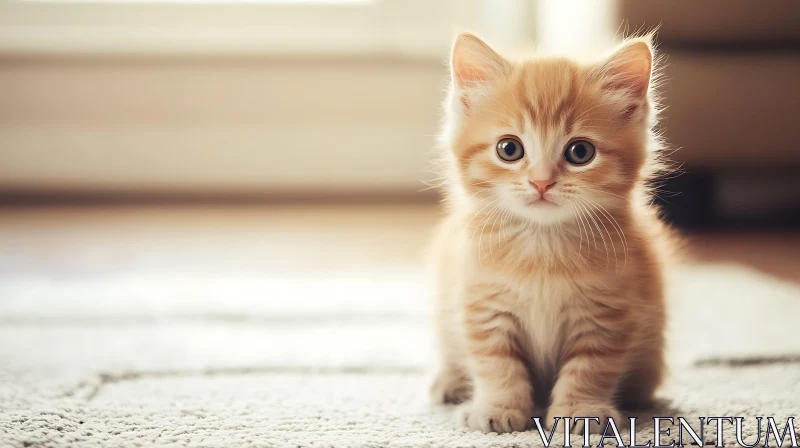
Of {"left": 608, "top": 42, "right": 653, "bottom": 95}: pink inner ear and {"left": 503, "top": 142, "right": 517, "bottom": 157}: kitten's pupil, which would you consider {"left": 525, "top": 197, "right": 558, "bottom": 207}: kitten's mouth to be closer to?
{"left": 503, "top": 142, "right": 517, "bottom": 157}: kitten's pupil

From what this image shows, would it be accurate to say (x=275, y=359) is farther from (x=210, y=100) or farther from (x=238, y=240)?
(x=210, y=100)

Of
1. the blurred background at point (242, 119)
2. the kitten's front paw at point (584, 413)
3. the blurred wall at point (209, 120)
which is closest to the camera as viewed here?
the kitten's front paw at point (584, 413)

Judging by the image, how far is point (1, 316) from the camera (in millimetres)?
1393

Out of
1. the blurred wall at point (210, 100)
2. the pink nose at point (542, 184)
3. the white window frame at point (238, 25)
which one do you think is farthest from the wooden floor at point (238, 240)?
the pink nose at point (542, 184)

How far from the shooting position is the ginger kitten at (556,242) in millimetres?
851

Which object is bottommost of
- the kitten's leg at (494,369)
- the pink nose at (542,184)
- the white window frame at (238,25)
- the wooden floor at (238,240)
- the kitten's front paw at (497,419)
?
the kitten's front paw at (497,419)

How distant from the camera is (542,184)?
32.7 inches

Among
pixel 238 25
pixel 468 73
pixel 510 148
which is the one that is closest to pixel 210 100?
pixel 238 25

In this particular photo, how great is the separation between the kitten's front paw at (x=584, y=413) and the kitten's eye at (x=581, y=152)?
273 mm

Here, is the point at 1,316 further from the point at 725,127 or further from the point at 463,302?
the point at 725,127

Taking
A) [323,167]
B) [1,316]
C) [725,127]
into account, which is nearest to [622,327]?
[1,316]

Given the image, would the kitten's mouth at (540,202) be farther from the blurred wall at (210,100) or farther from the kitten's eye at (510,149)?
the blurred wall at (210,100)

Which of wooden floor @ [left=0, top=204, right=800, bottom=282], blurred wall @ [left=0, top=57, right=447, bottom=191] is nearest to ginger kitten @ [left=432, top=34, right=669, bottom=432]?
wooden floor @ [left=0, top=204, right=800, bottom=282]

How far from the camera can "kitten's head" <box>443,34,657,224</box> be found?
849mm
